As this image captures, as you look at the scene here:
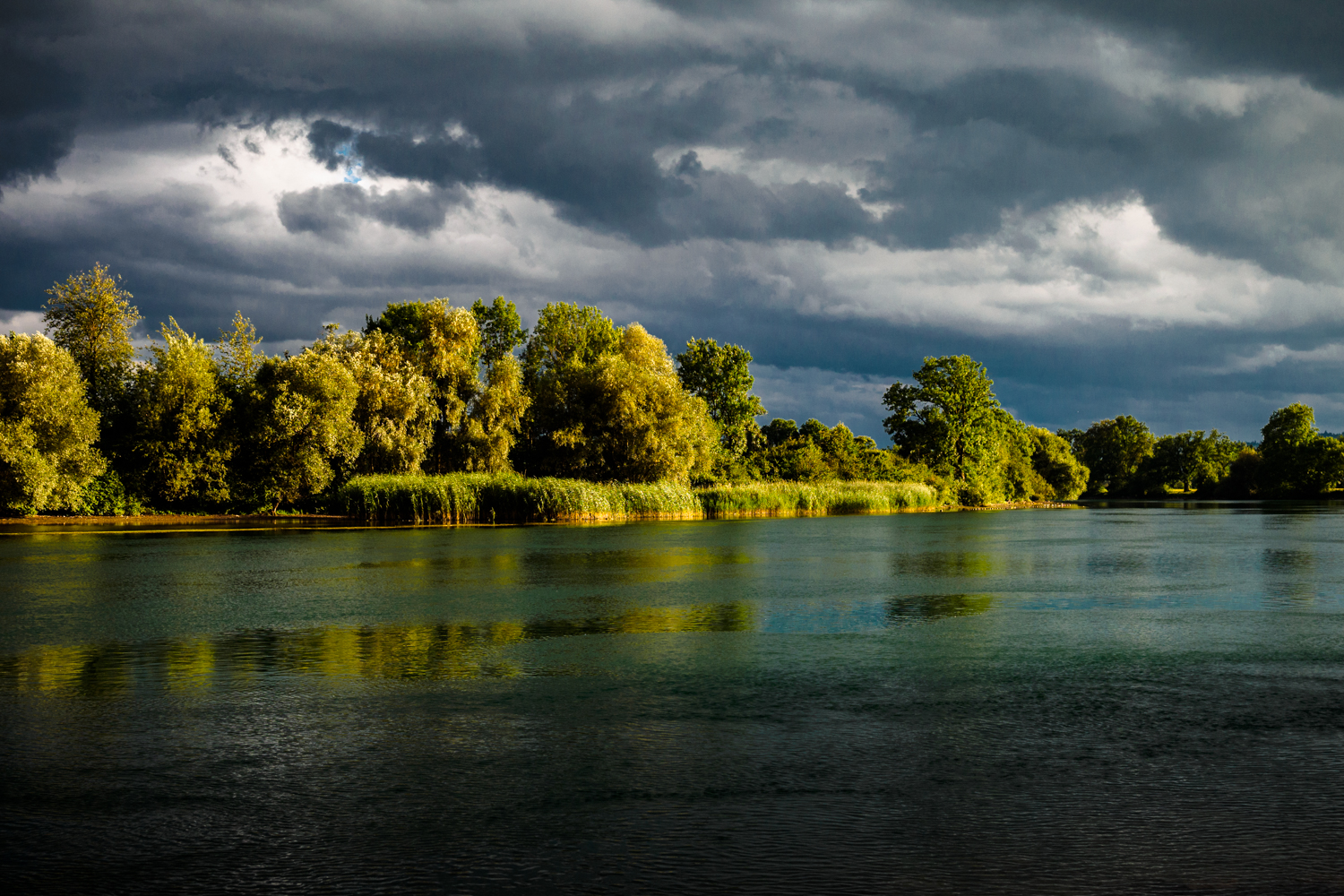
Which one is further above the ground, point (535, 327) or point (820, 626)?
point (535, 327)

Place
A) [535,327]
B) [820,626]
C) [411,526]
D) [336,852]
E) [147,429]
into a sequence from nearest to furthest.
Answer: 1. [336,852]
2. [820,626]
3. [411,526]
4. [147,429]
5. [535,327]

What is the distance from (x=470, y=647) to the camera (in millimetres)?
10250

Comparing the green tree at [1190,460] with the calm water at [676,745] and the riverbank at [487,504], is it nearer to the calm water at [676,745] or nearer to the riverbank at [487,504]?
the riverbank at [487,504]

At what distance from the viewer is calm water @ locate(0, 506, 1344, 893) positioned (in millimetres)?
4281

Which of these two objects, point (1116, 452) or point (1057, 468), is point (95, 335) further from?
point (1116, 452)

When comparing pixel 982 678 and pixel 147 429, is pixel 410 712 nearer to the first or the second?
pixel 982 678

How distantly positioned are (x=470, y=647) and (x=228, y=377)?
5111cm

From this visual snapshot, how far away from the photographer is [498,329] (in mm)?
73375

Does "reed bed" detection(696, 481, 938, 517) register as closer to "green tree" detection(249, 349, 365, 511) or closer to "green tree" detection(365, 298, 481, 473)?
"green tree" detection(365, 298, 481, 473)

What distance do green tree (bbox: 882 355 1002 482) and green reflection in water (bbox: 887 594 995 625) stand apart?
236 ft

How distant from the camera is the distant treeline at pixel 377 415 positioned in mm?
47375

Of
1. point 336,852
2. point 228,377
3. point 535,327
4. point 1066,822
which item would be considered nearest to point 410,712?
point 336,852

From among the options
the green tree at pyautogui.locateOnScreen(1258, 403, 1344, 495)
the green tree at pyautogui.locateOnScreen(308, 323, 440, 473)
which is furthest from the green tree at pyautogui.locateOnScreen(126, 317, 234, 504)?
the green tree at pyautogui.locateOnScreen(1258, 403, 1344, 495)

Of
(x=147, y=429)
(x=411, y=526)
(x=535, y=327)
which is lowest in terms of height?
(x=411, y=526)
